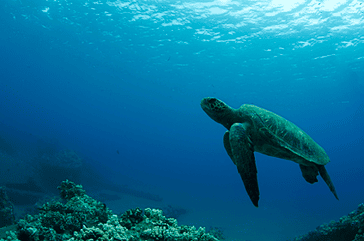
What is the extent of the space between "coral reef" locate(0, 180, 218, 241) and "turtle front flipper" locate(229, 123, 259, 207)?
2.96 ft

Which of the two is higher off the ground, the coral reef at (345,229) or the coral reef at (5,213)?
the coral reef at (5,213)

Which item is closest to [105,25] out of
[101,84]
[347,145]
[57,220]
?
[57,220]

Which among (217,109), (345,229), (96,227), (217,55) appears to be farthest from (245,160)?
→ (217,55)

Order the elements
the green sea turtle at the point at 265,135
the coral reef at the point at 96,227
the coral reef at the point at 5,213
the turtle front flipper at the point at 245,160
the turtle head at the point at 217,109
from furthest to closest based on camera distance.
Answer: the coral reef at the point at 5,213, the turtle head at the point at 217,109, the green sea turtle at the point at 265,135, the turtle front flipper at the point at 245,160, the coral reef at the point at 96,227

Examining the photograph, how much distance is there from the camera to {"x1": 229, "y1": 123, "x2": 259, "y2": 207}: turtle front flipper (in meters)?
2.82

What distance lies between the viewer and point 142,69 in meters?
36.8

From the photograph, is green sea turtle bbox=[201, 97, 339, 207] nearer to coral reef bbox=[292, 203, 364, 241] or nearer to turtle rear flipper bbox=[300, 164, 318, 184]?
turtle rear flipper bbox=[300, 164, 318, 184]

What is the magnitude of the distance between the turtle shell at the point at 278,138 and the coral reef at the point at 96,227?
80.6 inches

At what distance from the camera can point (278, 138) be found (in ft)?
12.1

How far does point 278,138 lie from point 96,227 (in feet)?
12.0

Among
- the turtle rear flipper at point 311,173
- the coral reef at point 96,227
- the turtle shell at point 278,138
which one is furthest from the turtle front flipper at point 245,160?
the turtle rear flipper at point 311,173

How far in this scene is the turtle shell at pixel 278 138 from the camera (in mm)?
3686

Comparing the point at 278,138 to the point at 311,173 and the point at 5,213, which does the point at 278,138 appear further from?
the point at 5,213

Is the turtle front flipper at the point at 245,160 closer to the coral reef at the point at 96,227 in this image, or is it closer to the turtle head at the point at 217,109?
the turtle head at the point at 217,109
